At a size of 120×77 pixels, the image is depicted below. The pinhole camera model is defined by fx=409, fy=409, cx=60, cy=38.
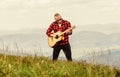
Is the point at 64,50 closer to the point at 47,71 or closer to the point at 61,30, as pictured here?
the point at 61,30

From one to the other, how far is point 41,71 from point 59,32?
6768mm

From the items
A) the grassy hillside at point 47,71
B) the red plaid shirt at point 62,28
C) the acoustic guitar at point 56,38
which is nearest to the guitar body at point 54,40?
the acoustic guitar at point 56,38

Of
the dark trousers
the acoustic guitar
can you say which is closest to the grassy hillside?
the acoustic guitar

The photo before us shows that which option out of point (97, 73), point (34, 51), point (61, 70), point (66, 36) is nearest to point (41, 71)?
point (61, 70)

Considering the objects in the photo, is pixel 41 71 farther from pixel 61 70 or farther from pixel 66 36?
pixel 66 36

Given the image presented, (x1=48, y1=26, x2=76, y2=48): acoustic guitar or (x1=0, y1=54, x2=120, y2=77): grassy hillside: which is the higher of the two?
(x1=48, y1=26, x2=76, y2=48): acoustic guitar

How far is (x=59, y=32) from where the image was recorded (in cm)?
1476

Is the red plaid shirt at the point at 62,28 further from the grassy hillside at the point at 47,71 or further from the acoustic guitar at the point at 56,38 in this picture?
the grassy hillside at the point at 47,71

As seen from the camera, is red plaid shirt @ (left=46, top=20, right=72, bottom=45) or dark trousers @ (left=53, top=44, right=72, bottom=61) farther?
dark trousers @ (left=53, top=44, right=72, bottom=61)

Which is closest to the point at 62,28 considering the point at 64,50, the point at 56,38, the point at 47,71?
the point at 56,38

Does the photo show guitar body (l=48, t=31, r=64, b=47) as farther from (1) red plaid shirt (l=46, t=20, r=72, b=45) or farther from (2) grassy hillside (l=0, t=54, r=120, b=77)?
(2) grassy hillside (l=0, t=54, r=120, b=77)

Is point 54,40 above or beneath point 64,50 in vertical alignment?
above

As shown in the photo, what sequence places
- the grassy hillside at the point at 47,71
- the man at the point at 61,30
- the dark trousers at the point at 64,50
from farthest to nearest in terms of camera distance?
the dark trousers at the point at 64,50 < the man at the point at 61,30 < the grassy hillside at the point at 47,71

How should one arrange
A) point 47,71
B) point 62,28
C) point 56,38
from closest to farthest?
1. point 47,71
2. point 62,28
3. point 56,38
